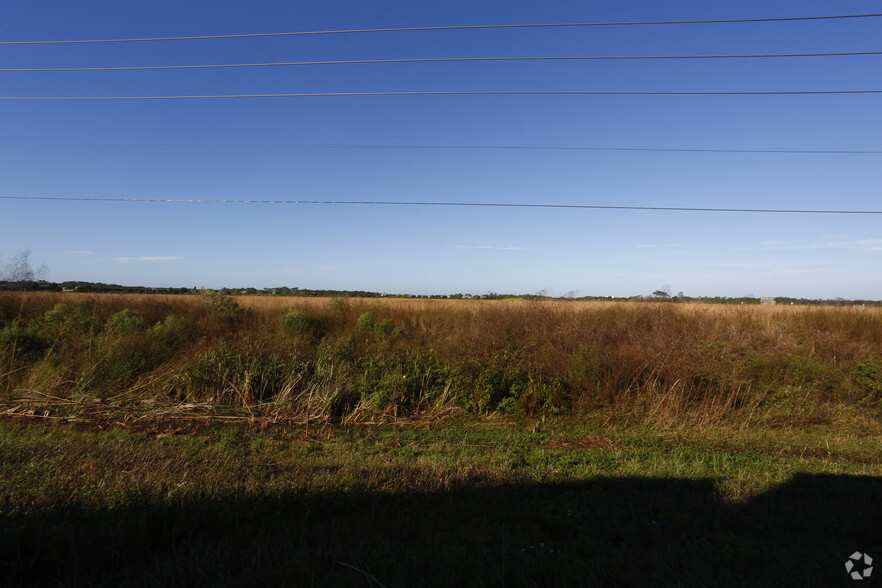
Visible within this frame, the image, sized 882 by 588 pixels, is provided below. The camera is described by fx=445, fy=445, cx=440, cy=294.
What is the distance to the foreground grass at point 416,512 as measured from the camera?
9.69ft

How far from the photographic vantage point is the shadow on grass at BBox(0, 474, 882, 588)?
9.44 feet

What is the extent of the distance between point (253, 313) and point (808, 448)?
865 inches

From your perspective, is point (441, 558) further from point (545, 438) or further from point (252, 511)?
point (545, 438)

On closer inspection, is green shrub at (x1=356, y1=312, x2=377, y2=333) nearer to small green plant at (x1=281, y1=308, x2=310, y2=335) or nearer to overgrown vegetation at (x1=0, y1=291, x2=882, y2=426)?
small green plant at (x1=281, y1=308, x2=310, y2=335)

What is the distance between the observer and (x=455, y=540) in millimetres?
3436

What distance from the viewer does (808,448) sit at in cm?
677

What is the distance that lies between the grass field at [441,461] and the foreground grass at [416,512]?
0.02m

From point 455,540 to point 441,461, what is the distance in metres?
1.93

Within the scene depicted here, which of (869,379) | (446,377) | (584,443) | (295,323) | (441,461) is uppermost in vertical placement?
(295,323)

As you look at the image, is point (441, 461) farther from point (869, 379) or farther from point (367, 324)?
point (367, 324)

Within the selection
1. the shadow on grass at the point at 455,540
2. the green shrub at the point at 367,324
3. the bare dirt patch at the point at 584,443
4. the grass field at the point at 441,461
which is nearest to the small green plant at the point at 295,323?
the green shrub at the point at 367,324

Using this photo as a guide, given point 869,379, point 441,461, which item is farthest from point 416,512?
point 869,379

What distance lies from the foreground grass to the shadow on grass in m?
0.02

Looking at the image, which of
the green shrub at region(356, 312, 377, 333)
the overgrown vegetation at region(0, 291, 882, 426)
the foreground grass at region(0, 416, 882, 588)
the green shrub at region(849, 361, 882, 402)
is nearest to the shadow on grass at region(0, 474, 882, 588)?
the foreground grass at region(0, 416, 882, 588)
